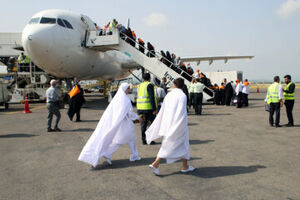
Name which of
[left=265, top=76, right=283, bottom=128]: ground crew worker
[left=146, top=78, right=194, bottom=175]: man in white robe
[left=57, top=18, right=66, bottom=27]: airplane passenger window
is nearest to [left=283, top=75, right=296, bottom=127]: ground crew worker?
[left=265, top=76, right=283, bottom=128]: ground crew worker

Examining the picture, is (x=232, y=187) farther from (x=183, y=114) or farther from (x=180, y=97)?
(x=180, y=97)

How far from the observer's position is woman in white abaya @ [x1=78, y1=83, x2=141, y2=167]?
14.9ft

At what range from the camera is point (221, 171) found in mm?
4355

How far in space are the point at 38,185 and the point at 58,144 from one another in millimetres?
2834

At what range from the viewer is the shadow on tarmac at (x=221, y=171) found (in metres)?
4.20

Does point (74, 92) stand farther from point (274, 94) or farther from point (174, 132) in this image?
point (274, 94)

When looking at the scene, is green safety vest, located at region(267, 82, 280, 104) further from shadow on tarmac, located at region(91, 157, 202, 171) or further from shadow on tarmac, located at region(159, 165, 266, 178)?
shadow on tarmac, located at region(91, 157, 202, 171)

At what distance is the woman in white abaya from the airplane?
1023cm

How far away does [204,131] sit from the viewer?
26.2ft

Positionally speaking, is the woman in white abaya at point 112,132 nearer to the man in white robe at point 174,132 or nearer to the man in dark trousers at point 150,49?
the man in white robe at point 174,132

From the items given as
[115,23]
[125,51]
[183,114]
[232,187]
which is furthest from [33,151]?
[115,23]

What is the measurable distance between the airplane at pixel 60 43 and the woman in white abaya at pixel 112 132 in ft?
33.5

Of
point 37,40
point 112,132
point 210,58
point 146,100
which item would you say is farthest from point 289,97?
point 210,58

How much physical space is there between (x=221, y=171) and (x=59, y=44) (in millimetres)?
11997
